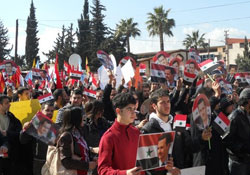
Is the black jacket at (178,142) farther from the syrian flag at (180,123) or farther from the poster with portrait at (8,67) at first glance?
the poster with portrait at (8,67)

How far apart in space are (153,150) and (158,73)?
16.3ft

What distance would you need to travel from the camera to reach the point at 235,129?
544 cm

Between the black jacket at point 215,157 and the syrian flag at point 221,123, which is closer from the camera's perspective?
the syrian flag at point 221,123

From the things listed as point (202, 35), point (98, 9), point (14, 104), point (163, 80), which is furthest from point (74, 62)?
point (202, 35)

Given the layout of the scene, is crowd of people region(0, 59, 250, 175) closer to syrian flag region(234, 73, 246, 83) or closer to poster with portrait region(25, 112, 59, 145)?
poster with portrait region(25, 112, 59, 145)

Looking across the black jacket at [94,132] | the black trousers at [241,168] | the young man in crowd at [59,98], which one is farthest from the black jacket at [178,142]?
the young man in crowd at [59,98]

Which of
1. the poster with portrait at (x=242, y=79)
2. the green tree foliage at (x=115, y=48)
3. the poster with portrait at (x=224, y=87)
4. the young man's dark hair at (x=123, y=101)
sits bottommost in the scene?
the young man's dark hair at (x=123, y=101)

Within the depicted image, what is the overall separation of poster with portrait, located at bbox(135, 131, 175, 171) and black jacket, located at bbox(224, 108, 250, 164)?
8.96 ft

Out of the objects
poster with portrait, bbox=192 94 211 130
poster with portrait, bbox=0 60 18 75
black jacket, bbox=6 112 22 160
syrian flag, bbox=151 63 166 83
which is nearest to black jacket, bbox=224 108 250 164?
poster with portrait, bbox=192 94 211 130

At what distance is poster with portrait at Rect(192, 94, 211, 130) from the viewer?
170 inches

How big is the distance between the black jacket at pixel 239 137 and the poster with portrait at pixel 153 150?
2731 millimetres

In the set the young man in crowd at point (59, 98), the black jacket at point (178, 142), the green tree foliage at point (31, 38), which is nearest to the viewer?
the black jacket at point (178, 142)

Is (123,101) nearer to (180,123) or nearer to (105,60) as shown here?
(180,123)

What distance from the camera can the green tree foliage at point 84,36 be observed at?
47.4m
